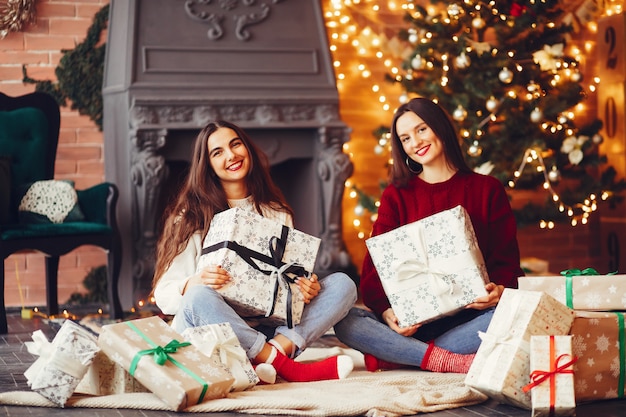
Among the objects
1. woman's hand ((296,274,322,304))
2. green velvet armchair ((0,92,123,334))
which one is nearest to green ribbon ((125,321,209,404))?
woman's hand ((296,274,322,304))

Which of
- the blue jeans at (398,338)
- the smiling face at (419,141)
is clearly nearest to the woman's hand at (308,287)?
the blue jeans at (398,338)

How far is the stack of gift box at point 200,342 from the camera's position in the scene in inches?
89.3

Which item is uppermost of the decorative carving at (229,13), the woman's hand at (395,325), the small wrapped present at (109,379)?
the decorative carving at (229,13)

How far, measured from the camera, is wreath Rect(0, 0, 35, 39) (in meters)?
4.41

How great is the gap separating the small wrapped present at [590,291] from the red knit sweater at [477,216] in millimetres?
375

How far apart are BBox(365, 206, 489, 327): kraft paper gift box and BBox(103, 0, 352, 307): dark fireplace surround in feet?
5.85

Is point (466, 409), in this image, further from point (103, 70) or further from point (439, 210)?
point (103, 70)

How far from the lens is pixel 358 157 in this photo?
201 inches

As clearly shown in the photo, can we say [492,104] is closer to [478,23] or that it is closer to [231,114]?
[478,23]

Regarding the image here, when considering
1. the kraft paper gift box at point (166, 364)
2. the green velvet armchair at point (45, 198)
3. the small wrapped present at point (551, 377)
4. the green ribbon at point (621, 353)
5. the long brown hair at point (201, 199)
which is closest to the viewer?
the small wrapped present at point (551, 377)

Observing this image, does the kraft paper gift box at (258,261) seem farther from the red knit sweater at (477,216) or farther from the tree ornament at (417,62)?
the tree ornament at (417,62)

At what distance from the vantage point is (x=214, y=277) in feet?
8.50

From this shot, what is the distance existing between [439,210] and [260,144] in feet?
5.98

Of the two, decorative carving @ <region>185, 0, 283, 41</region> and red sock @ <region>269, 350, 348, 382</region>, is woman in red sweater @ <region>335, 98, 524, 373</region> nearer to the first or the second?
red sock @ <region>269, 350, 348, 382</region>
